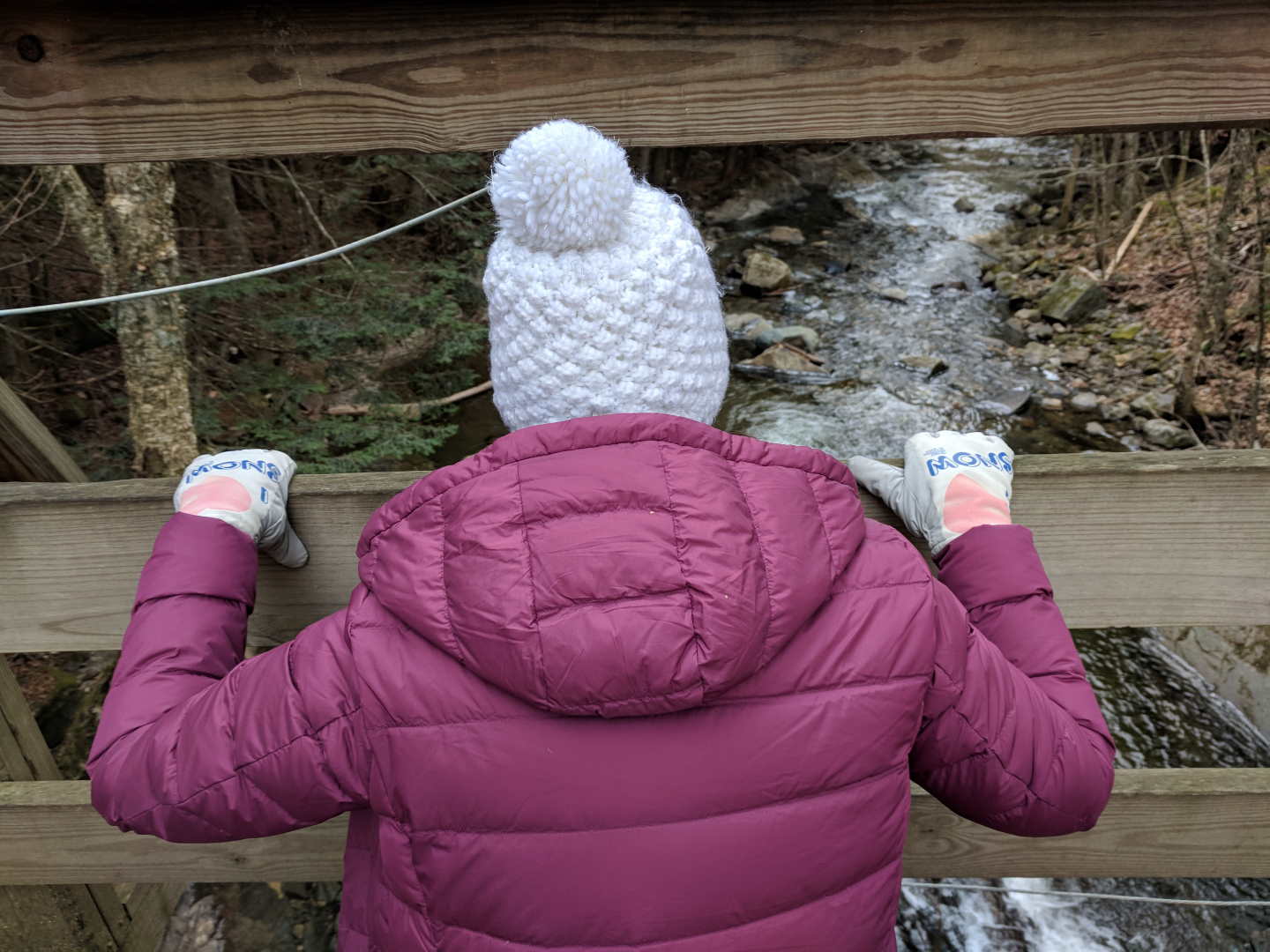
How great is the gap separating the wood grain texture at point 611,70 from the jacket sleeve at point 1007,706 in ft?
1.88

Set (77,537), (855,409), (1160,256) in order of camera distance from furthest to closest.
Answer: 1. (1160,256)
2. (855,409)
3. (77,537)

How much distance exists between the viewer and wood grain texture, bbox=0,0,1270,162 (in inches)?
39.2

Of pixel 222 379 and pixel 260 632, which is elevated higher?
pixel 260 632

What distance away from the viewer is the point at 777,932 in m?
0.96

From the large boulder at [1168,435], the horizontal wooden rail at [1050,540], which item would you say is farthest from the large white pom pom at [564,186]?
the large boulder at [1168,435]

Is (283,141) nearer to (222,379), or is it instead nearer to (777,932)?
(777,932)

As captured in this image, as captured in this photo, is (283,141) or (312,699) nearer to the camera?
(312,699)

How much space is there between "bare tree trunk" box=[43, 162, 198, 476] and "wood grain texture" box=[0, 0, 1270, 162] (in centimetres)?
279

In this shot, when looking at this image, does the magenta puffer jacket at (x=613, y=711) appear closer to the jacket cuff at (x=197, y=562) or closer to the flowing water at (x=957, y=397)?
the jacket cuff at (x=197, y=562)

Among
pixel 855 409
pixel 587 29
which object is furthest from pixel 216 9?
pixel 855 409

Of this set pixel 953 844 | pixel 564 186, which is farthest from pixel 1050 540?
pixel 564 186

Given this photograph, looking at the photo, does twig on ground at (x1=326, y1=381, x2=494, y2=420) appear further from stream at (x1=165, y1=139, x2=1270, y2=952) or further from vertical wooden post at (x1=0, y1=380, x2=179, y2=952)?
vertical wooden post at (x1=0, y1=380, x2=179, y2=952)

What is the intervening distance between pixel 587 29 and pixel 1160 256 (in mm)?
10032

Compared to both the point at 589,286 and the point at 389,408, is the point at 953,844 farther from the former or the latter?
the point at 389,408
